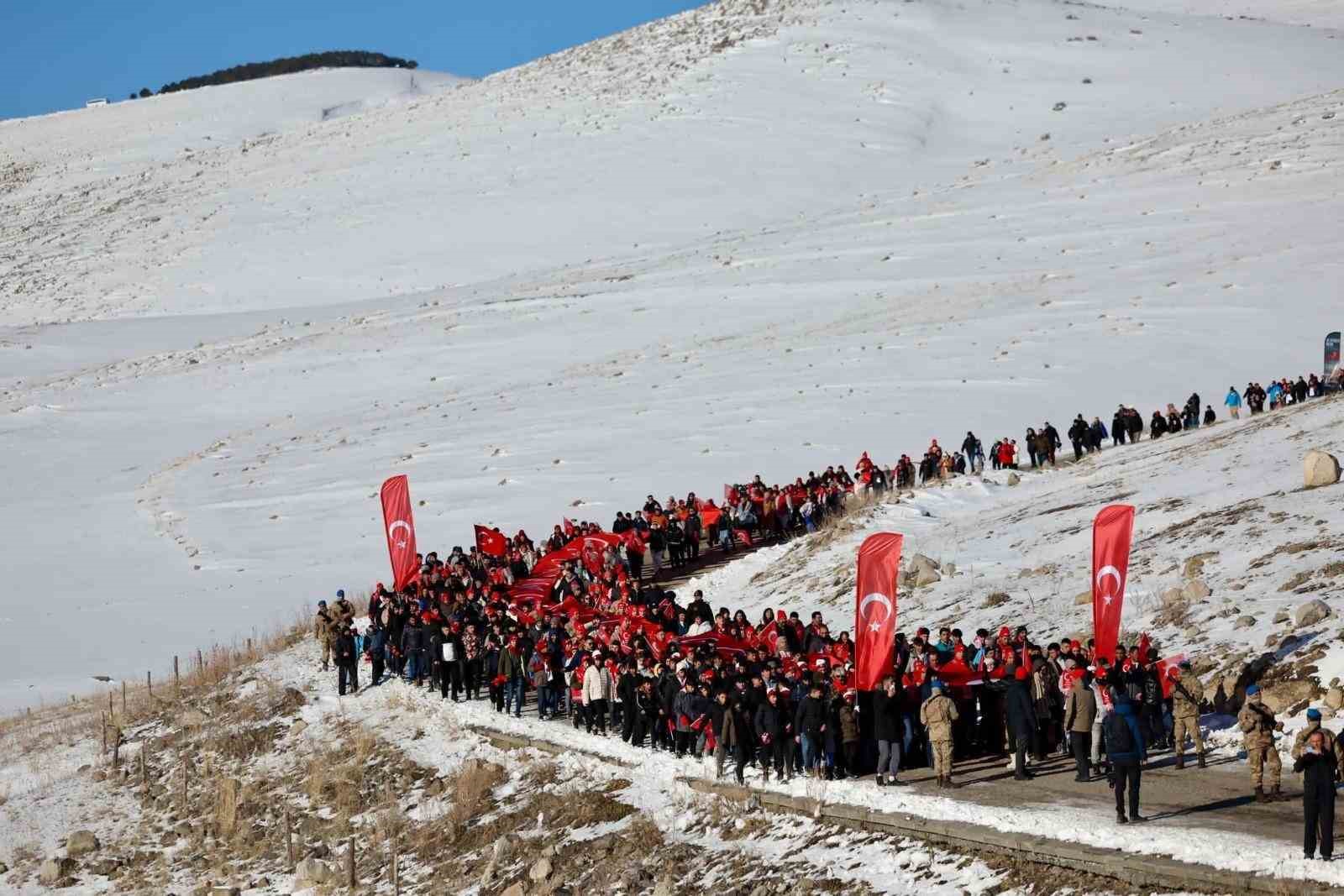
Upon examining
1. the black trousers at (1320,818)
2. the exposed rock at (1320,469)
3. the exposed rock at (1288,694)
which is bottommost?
the black trousers at (1320,818)

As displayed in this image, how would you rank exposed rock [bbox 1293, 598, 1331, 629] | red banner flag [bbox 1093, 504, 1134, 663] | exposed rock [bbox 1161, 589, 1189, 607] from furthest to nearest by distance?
exposed rock [bbox 1161, 589, 1189, 607] → exposed rock [bbox 1293, 598, 1331, 629] → red banner flag [bbox 1093, 504, 1134, 663]

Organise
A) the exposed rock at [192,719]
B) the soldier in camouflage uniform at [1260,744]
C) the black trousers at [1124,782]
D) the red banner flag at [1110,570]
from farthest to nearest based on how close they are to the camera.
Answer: the exposed rock at [192,719]
the red banner flag at [1110,570]
the soldier in camouflage uniform at [1260,744]
the black trousers at [1124,782]

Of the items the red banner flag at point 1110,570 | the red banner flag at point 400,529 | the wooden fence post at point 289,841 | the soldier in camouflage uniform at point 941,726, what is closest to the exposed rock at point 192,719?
the red banner flag at point 400,529

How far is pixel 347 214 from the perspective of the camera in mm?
82562

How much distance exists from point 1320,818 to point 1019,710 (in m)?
4.02

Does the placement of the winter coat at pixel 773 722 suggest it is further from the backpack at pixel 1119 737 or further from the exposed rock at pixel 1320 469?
the exposed rock at pixel 1320 469

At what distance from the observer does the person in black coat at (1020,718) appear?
15.7m

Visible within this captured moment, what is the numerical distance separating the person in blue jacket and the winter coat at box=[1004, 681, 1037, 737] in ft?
5.95

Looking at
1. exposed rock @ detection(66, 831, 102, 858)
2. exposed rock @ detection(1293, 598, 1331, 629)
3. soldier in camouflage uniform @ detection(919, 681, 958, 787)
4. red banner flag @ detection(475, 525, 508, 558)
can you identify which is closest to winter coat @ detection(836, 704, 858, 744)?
soldier in camouflage uniform @ detection(919, 681, 958, 787)

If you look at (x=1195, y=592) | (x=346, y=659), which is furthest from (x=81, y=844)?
(x=1195, y=592)

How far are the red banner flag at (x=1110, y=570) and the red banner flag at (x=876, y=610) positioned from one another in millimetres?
2066

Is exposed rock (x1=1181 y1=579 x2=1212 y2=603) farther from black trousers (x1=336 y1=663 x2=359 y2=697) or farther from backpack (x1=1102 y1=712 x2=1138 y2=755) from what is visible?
black trousers (x1=336 y1=663 x2=359 y2=697)

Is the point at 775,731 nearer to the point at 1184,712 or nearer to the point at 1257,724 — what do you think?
the point at 1184,712

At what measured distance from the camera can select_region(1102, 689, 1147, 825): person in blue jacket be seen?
13.5 m
